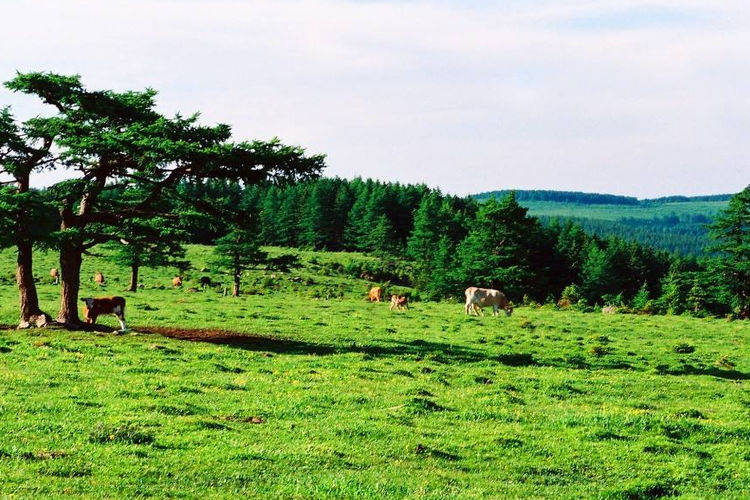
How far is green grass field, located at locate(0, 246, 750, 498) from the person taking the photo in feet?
35.6

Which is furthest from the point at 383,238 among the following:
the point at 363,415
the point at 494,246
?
the point at 363,415

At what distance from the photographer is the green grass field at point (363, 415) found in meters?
10.9

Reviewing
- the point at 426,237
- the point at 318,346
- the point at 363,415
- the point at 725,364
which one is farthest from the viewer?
the point at 426,237

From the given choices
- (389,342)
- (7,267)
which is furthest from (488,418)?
(7,267)

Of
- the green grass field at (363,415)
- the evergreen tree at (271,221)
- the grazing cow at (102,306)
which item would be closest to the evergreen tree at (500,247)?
the green grass field at (363,415)

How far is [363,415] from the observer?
15453 millimetres

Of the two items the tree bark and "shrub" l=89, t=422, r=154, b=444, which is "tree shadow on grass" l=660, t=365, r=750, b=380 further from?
the tree bark

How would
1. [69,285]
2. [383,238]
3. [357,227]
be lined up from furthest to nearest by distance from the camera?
[357,227], [383,238], [69,285]

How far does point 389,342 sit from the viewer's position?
1167 inches

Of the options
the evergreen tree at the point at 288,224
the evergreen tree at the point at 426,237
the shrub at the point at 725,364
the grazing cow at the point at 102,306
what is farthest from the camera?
the evergreen tree at the point at 288,224

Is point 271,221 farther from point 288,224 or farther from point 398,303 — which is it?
point 398,303

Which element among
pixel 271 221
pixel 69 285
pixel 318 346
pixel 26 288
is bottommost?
pixel 318 346

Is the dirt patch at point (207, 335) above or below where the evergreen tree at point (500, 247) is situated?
below

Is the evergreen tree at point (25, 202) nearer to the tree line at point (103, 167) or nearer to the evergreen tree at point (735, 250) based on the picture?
the tree line at point (103, 167)
